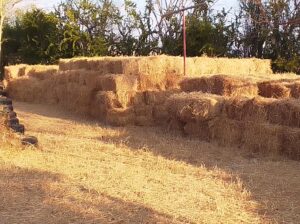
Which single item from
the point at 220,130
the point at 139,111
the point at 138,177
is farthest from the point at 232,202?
the point at 139,111

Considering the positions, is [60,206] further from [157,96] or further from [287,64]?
[287,64]

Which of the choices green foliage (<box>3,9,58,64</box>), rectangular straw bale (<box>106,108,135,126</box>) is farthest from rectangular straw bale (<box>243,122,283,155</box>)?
green foliage (<box>3,9,58,64</box>)

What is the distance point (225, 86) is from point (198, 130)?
116cm

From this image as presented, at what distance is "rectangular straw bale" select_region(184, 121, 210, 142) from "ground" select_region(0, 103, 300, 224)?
0.35 metres

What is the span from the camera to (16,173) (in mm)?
6000

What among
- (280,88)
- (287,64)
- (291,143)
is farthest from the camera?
(287,64)

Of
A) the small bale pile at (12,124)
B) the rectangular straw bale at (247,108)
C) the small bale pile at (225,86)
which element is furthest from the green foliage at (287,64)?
the small bale pile at (12,124)

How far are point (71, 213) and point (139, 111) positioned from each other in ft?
22.6

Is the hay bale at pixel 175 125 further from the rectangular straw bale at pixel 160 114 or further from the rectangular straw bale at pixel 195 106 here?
the rectangular straw bale at pixel 160 114

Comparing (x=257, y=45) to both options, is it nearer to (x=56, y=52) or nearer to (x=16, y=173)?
(x=56, y=52)

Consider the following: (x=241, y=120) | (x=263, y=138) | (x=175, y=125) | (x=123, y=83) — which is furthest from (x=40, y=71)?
(x=263, y=138)

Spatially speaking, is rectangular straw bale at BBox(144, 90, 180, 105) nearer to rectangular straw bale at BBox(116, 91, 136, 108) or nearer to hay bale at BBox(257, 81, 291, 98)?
rectangular straw bale at BBox(116, 91, 136, 108)

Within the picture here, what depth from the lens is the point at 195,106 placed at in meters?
9.24

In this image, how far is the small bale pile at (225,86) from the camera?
9641 mm
